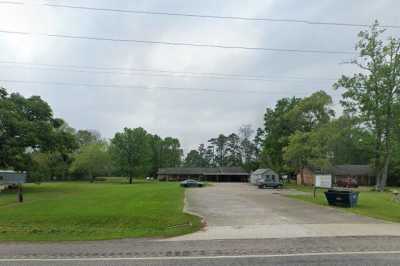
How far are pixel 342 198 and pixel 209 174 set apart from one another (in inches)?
3054

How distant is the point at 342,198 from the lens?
71.2ft

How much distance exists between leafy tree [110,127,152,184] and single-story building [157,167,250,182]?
8.15m

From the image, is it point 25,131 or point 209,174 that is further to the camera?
point 209,174

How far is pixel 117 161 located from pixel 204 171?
2385 cm

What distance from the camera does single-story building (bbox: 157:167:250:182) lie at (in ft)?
322

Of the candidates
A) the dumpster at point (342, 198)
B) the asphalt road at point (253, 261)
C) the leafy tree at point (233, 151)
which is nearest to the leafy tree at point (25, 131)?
the dumpster at point (342, 198)

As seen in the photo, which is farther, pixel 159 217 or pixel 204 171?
pixel 204 171

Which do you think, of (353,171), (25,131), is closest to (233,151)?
(353,171)

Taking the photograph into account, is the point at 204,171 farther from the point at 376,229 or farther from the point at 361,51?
the point at 376,229

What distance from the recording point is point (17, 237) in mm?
11297

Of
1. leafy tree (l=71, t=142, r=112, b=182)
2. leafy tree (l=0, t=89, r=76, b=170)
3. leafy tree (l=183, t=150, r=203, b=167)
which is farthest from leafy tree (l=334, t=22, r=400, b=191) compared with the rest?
leafy tree (l=183, t=150, r=203, b=167)

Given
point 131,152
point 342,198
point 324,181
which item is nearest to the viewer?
point 342,198

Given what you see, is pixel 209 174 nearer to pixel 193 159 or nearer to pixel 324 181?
pixel 193 159

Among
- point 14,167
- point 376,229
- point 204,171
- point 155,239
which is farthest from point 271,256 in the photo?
point 204,171
